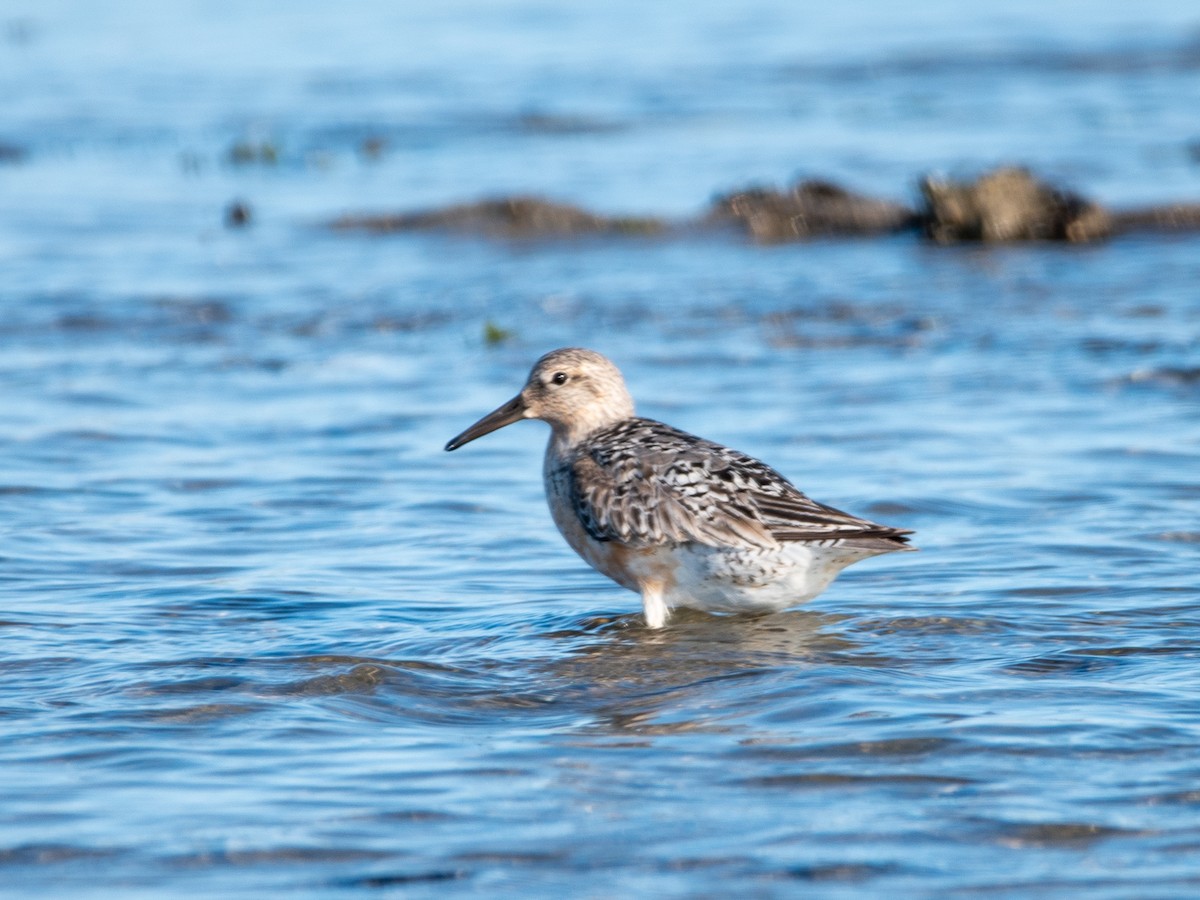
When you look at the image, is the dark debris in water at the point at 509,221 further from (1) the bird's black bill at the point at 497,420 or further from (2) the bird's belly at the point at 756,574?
(2) the bird's belly at the point at 756,574

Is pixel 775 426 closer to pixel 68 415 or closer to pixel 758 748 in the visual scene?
pixel 68 415

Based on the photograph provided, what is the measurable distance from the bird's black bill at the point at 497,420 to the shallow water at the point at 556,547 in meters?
0.55

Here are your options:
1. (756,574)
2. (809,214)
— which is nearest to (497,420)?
(756,574)

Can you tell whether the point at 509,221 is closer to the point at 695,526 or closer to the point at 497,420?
the point at 497,420

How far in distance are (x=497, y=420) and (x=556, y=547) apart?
77 cm

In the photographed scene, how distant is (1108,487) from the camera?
360 inches

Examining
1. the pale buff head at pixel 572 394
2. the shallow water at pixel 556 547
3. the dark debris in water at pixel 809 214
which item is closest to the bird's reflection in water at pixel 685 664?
the shallow water at pixel 556 547

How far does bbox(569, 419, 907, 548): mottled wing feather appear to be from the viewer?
7004mm

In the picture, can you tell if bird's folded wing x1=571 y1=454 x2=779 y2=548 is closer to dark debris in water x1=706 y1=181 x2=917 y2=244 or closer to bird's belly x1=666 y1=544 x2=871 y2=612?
bird's belly x1=666 y1=544 x2=871 y2=612

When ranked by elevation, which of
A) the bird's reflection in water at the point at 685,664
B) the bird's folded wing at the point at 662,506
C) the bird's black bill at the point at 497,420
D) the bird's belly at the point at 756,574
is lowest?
the bird's reflection in water at the point at 685,664

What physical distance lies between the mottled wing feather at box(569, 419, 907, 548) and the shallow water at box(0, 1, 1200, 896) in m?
0.43

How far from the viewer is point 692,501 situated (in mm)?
7242

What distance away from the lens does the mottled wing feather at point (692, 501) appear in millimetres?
7004

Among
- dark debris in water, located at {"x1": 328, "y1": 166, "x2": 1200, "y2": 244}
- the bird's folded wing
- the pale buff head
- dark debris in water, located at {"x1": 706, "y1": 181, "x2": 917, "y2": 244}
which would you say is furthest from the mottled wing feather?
dark debris in water, located at {"x1": 706, "y1": 181, "x2": 917, "y2": 244}
